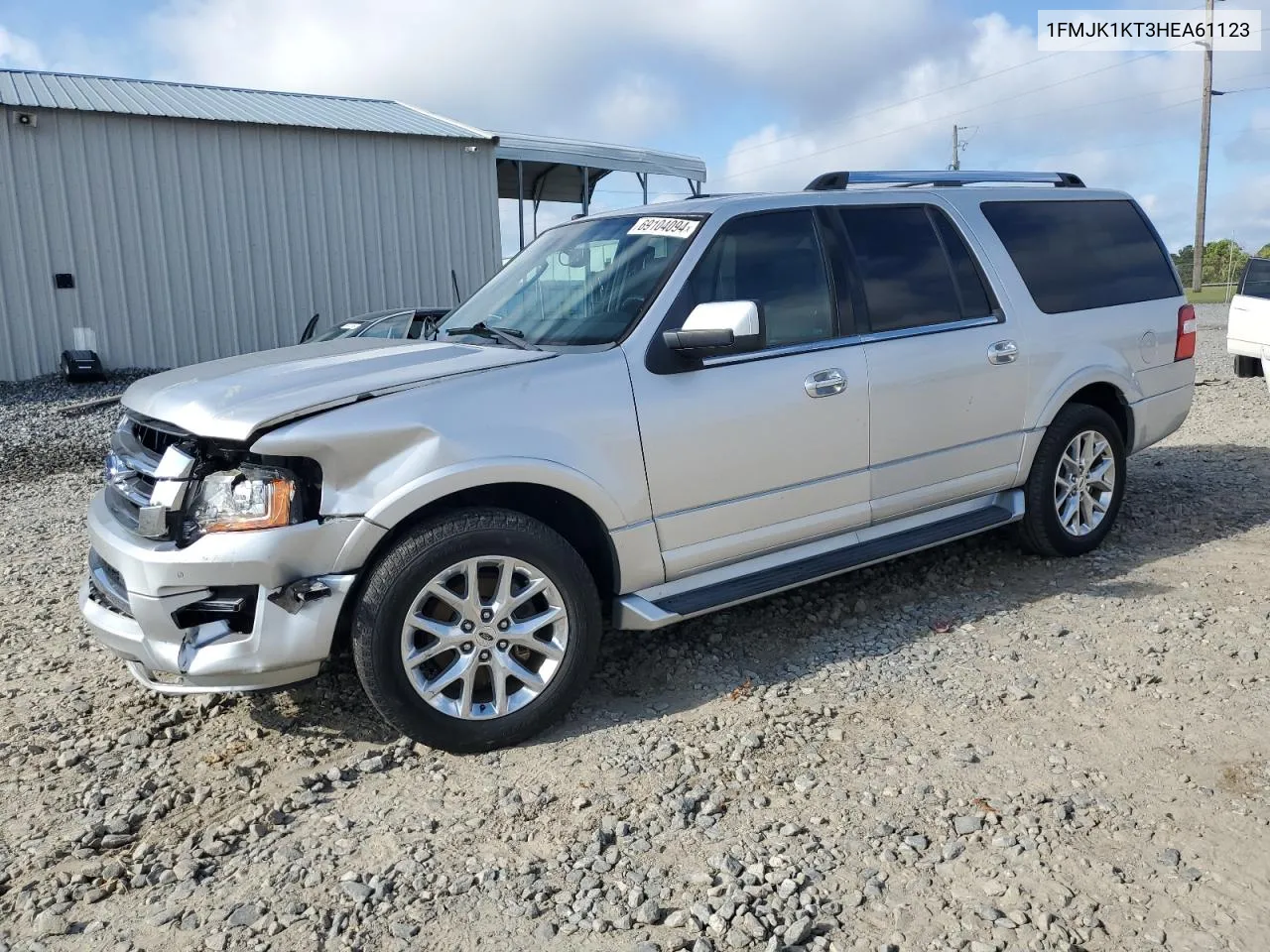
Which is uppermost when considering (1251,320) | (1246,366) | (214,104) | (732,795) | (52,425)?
(214,104)

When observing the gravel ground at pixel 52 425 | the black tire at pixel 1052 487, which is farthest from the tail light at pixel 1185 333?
the gravel ground at pixel 52 425

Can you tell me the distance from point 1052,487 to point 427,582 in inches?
132

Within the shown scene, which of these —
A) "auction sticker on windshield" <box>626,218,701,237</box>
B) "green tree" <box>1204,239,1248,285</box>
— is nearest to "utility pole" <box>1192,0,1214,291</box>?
"green tree" <box>1204,239,1248,285</box>

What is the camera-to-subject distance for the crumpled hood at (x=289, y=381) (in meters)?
3.31

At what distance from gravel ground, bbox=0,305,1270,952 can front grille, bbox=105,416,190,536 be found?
846mm

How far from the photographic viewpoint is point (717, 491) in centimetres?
401

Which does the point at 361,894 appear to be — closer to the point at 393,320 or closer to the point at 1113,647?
the point at 1113,647

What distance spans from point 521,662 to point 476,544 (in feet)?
1.70

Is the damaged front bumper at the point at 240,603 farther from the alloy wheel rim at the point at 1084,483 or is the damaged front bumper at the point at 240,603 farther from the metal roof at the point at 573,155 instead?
the metal roof at the point at 573,155

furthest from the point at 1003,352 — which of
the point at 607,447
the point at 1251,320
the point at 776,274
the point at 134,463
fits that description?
the point at 1251,320

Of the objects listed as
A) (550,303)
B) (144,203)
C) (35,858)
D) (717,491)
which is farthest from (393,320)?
(35,858)

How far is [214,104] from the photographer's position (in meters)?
16.2

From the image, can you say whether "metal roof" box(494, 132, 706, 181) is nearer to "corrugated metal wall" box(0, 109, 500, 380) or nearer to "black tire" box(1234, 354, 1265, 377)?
"corrugated metal wall" box(0, 109, 500, 380)

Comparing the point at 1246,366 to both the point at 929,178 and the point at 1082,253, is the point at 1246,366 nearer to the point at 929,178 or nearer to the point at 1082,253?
the point at 1082,253
